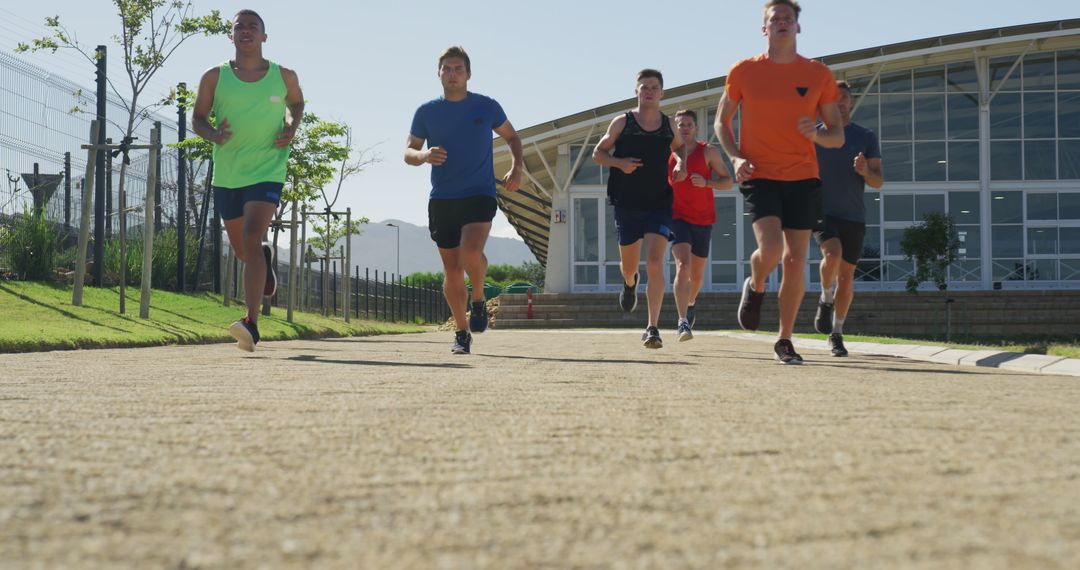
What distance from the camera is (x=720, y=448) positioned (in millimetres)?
2410

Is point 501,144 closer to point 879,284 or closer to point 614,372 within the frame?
point 879,284

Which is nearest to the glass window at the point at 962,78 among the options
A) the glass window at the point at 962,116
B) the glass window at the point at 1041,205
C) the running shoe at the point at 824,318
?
the glass window at the point at 962,116

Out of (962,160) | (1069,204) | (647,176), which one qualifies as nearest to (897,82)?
(962,160)

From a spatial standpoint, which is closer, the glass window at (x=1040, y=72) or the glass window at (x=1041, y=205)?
the glass window at (x=1041, y=205)

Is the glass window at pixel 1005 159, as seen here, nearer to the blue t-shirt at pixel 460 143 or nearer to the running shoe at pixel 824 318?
the running shoe at pixel 824 318

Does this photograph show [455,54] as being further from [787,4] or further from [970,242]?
[970,242]

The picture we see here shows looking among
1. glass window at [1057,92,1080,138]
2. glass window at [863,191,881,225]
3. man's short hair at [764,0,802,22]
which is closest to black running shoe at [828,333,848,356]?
man's short hair at [764,0,802,22]

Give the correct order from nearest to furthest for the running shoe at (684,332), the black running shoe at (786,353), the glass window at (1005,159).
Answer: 1. the black running shoe at (786,353)
2. the running shoe at (684,332)
3. the glass window at (1005,159)

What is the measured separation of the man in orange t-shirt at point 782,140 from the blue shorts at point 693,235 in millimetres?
2406

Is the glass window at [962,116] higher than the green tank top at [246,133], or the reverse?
the glass window at [962,116]

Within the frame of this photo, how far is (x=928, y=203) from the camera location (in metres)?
31.4

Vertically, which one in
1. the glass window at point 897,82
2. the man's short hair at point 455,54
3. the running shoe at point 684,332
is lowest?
the running shoe at point 684,332

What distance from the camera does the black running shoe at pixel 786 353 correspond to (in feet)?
20.7

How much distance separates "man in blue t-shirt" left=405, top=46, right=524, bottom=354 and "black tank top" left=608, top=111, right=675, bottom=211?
127cm
